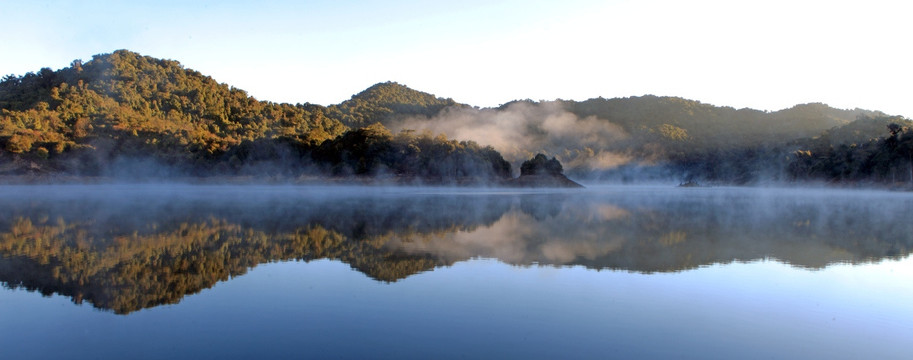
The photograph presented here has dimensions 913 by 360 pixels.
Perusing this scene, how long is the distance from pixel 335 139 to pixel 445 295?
68221 mm

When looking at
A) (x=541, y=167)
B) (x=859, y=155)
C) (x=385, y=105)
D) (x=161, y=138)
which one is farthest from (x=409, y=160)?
(x=859, y=155)

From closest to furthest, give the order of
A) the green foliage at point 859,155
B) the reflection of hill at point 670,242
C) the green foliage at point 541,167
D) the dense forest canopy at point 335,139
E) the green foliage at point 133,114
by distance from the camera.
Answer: the reflection of hill at point 670,242 → the green foliage at point 859,155 → the green foliage at point 133,114 → the dense forest canopy at point 335,139 → the green foliage at point 541,167

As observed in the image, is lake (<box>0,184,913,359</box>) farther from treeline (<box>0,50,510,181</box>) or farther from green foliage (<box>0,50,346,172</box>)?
green foliage (<box>0,50,346,172</box>)

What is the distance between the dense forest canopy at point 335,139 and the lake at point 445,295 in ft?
185

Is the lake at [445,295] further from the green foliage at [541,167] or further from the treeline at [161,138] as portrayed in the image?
the green foliage at [541,167]

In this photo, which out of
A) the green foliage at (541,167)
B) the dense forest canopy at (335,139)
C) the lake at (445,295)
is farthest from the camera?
the green foliage at (541,167)

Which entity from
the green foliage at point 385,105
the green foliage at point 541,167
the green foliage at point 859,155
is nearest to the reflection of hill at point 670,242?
the green foliage at point 541,167

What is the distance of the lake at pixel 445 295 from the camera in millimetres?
5199

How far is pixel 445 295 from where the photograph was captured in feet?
23.6

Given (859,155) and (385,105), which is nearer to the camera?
(859,155)

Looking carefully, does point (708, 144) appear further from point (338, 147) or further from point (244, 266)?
point (244, 266)

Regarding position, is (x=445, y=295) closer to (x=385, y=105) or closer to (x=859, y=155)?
(x=859, y=155)

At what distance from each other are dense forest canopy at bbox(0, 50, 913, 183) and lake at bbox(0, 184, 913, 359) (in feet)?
185

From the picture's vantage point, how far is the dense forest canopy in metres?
63.3
